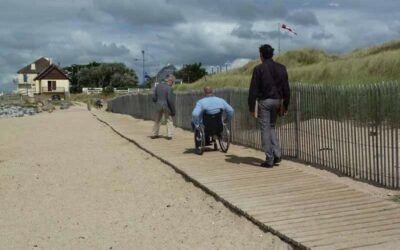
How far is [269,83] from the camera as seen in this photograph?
30.9ft

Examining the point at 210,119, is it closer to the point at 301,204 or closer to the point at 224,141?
the point at 224,141

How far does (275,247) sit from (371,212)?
1355 mm

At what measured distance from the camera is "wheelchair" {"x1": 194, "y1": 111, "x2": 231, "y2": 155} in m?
12.1

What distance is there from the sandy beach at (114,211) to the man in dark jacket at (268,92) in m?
1.56

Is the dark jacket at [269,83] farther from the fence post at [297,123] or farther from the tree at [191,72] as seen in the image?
the tree at [191,72]

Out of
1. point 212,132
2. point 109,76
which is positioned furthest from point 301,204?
point 109,76

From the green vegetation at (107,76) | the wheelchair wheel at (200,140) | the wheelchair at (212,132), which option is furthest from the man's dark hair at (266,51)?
the green vegetation at (107,76)

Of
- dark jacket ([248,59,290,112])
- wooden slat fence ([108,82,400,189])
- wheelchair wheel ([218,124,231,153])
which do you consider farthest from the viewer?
wheelchair wheel ([218,124,231,153])

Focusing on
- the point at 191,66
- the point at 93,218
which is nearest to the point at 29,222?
the point at 93,218

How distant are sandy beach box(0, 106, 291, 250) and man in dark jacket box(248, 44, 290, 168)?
156 centimetres

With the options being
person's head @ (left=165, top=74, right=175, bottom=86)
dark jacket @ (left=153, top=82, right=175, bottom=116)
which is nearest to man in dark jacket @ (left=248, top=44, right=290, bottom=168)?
dark jacket @ (left=153, top=82, right=175, bottom=116)

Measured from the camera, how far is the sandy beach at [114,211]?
6637 mm

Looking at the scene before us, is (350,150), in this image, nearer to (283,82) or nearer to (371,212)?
(283,82)

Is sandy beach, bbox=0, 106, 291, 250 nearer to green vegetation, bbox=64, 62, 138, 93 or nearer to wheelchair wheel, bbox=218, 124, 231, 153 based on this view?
wheelchair wheel, bbox=218, 124, 231, 153
